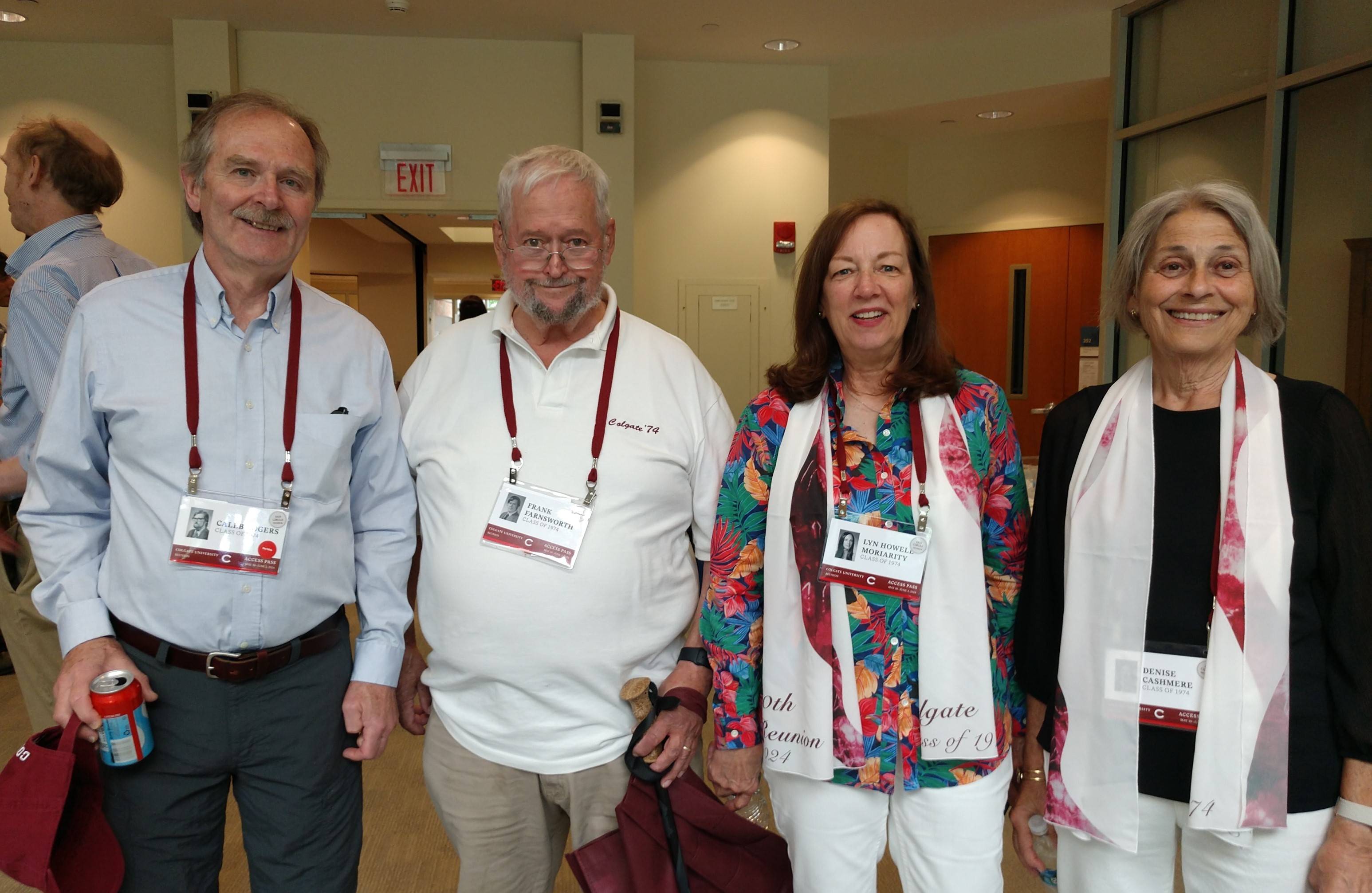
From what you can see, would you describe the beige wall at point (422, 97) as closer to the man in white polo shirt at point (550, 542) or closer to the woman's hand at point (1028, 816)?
the man in white polo shirt at point (550, 542)

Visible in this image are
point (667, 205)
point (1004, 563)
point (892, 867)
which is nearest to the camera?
point (1004, 563)

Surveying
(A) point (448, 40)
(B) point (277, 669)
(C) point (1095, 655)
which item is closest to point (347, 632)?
(B) point (277, 669)

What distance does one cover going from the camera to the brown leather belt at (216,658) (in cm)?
147

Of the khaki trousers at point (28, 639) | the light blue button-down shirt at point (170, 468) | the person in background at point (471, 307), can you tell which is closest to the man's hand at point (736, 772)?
the light blue button-down shirt at point (170, 468)

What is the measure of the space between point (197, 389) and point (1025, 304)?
709 cm

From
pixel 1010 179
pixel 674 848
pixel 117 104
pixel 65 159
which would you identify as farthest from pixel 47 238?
pixel 1010 179

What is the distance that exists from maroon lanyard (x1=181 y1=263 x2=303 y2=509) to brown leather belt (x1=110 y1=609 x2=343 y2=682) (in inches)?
9.6

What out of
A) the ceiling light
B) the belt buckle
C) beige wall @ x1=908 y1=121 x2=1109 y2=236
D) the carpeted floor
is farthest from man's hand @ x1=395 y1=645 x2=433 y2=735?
beige wall @ x1=908 y1=121 x2=1109 y2=236

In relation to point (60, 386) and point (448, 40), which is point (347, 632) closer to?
point (60, 386)

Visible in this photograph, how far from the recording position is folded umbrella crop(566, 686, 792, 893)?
1.58 metres

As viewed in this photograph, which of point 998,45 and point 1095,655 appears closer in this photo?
point 1095,655

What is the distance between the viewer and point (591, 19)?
19.0 ft

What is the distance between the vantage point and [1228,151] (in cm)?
494

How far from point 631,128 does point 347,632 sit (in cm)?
508
